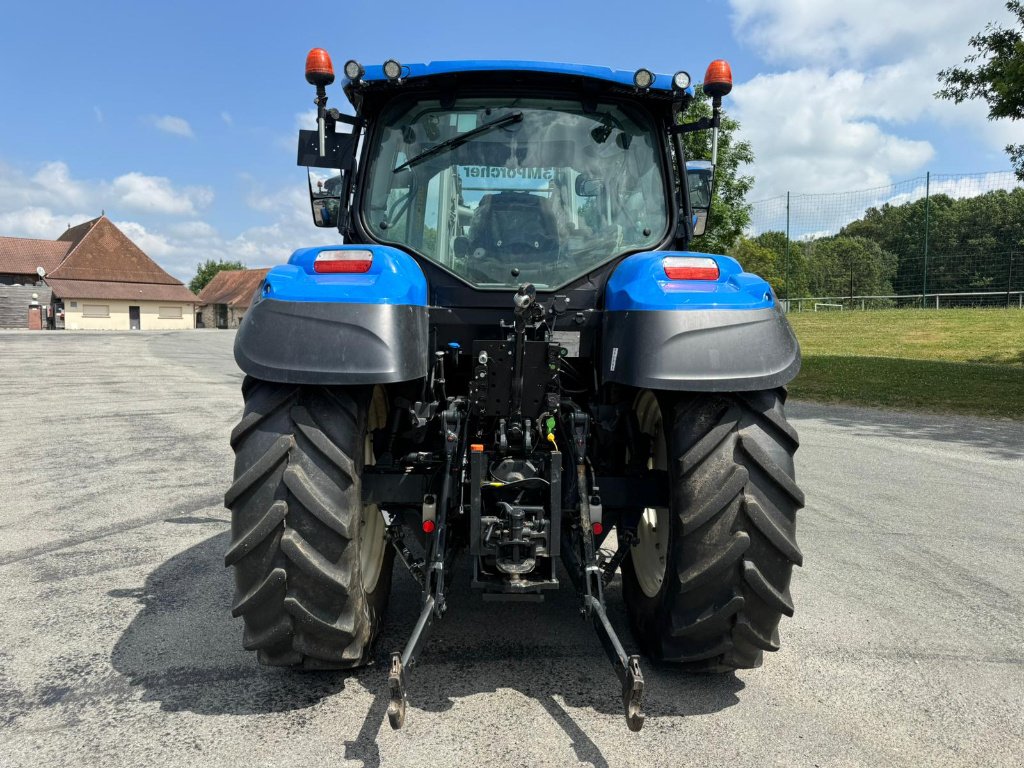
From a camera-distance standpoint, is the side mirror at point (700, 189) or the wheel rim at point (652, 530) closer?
the wheel rim at point (652, 530)

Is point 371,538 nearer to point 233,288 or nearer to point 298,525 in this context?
point 298,525

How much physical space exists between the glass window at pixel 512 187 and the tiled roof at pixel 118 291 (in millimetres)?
63528

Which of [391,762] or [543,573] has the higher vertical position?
[543,573]

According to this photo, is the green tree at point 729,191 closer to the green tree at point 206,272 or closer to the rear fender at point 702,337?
the rear fender at point 702,337

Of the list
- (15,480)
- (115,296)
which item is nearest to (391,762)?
(15,480)

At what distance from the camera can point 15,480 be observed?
6.78 meters

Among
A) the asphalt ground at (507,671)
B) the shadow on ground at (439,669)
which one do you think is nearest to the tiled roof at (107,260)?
the asphalt ground at (507,671)

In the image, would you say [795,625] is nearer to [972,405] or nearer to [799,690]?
[799,690]

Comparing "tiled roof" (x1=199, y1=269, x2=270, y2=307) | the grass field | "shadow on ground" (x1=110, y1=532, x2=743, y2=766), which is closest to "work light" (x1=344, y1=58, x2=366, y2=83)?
"shadow on ground" (x1=110, y1=532, x2=743, y2=766)

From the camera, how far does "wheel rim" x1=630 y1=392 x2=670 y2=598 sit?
322cm

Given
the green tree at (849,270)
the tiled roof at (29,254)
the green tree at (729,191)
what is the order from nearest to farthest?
the green tree at (729,191) < the green tree at (849,270) < the tiled roof at (29,254)

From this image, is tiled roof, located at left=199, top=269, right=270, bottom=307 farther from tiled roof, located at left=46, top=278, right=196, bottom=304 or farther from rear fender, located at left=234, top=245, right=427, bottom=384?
rear fender, located at left=234, top=245, right=427, bottom=384

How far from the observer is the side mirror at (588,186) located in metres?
3.47

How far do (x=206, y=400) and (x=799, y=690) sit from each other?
1165 cm
